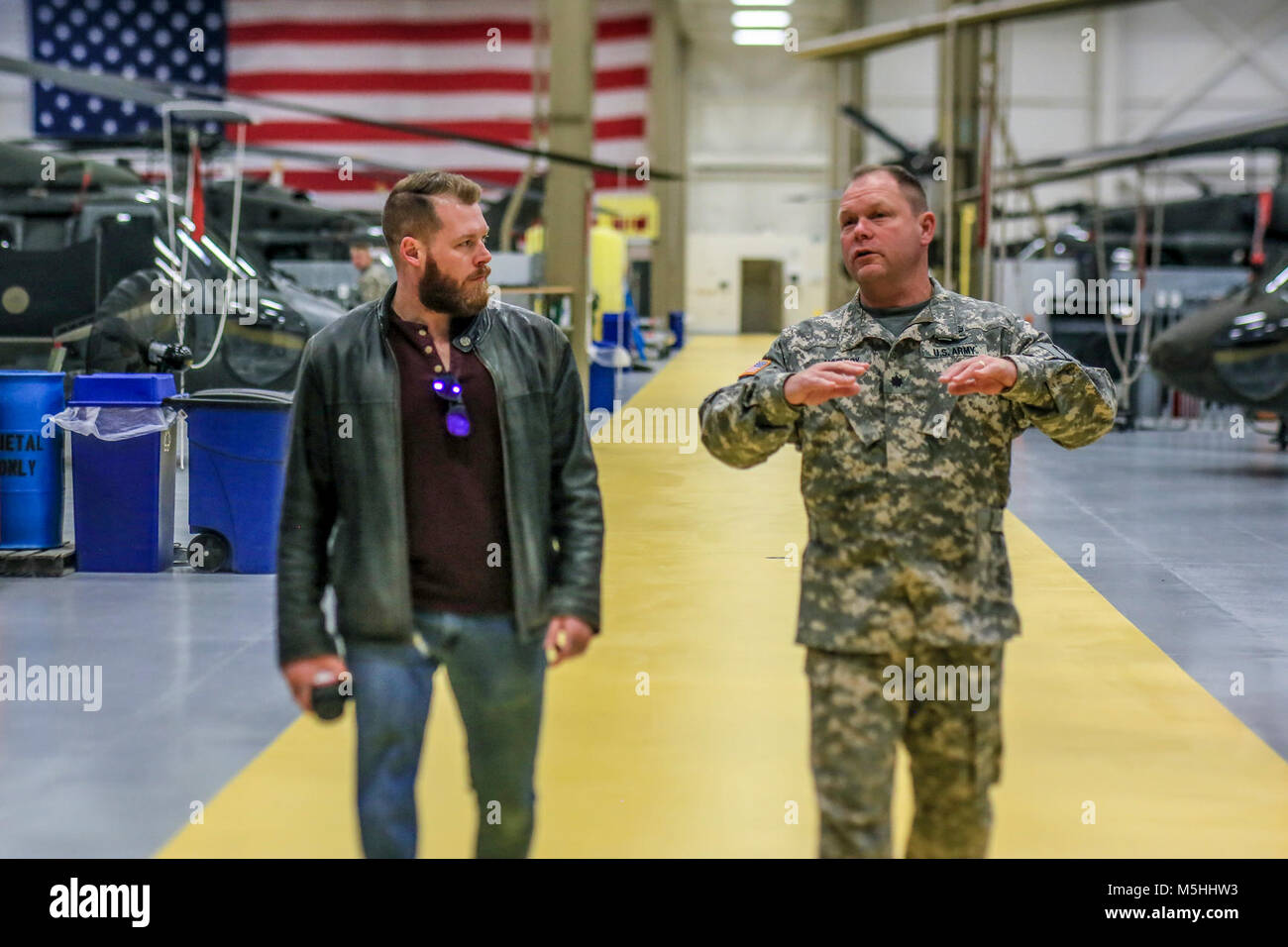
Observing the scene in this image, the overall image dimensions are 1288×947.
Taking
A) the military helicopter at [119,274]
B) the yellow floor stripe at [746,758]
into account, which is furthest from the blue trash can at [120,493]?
the military helicopter at [119,274]

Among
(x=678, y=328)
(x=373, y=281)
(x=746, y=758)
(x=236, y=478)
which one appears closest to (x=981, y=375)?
(x=746, y=758)

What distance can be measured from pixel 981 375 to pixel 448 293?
1.05 metres

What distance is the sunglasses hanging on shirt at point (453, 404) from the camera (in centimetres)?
281

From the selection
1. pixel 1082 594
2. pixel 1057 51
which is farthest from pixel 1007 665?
pixel 1057 51

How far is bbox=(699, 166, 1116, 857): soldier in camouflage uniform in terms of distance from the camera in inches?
115

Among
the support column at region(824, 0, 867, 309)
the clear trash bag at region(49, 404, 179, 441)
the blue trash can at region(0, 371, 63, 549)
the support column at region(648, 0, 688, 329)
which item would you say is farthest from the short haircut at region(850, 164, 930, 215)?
the support column at region(824, 0, 867, 309)

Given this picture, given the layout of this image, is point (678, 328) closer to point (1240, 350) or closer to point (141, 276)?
point (1240, 350)

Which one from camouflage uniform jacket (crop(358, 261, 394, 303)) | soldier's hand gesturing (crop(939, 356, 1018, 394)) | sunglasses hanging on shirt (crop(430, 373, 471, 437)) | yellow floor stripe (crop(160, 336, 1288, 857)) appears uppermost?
camouflage uniform jacket (crop(358, 261, 394, 303))

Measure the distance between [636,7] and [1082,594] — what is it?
29390mm

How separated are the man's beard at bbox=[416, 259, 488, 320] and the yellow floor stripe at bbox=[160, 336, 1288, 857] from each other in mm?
1580

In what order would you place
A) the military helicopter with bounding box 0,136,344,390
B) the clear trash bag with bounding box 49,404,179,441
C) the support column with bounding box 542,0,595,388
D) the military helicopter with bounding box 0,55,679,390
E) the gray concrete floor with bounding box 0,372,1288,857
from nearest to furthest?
1. the gray concrete floor with bounding box 0,372,1288,857
2. the clear trash bag with bounding box 49,404,179,441
3. the military helicopter with bounding box 0,55,679,390
4. the military helicopter with bounding box 0,136,344,390
5. the support column with bounding box 542,0,595,388

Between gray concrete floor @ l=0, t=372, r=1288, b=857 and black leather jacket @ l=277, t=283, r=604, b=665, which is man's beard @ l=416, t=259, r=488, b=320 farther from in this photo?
gray concrete floor @ l=0, t=372, r=1288, b=857
